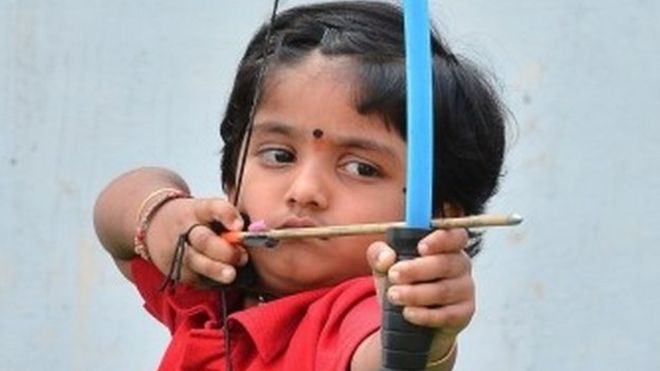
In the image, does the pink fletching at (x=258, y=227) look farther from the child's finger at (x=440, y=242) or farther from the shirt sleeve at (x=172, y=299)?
the child's finger at (x=440, y=242)

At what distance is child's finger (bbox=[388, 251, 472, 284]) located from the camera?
1072 mm

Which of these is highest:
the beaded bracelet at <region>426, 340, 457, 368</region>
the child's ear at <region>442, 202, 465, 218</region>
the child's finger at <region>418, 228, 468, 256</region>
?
the child's ear at <region>442, 202, 465, 218</region>

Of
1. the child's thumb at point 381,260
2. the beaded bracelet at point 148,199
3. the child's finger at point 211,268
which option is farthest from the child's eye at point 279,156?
the child's thumb at point 381,260

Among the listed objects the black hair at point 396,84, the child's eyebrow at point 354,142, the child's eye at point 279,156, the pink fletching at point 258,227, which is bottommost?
the pink fletching at point 258,227

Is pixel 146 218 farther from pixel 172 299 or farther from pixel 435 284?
pixel 435 284

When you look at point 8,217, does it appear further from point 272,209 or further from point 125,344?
point 272,209

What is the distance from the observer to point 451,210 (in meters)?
1.52

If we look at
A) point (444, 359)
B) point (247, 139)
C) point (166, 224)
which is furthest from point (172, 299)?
point (444, 359)

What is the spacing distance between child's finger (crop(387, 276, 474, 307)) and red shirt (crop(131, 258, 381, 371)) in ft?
0.38

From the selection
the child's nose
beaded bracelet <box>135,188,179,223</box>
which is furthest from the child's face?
beaded bracelet <box>135,188,179,223</box>

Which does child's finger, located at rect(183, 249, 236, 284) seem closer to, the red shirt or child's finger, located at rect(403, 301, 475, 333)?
the red shirt

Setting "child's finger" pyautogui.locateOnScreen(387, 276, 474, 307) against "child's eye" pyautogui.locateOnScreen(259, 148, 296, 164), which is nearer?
"child's finger" pyautogui.locateOnScreen(387, 276, 474, 307)

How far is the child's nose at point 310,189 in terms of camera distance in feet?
4.50

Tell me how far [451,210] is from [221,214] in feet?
0.74
